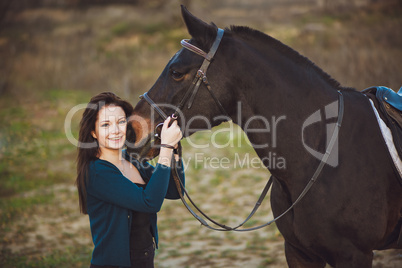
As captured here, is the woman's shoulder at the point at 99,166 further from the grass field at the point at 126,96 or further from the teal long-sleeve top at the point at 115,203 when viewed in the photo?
the grass field at the point at 126,96

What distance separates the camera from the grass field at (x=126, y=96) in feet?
18.3

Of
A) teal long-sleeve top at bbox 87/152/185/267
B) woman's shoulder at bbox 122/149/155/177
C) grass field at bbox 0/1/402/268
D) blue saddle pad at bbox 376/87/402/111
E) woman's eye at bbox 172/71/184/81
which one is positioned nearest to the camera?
teal long-sleeve top at bbox 87/152/185/267

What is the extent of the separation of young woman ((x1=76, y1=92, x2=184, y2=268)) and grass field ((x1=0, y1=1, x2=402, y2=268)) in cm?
264

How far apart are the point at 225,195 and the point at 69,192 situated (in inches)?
137

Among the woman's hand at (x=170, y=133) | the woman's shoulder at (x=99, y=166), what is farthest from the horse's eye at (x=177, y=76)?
the woman's shoulder at (x=99, y=166)

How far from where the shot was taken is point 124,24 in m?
19.4

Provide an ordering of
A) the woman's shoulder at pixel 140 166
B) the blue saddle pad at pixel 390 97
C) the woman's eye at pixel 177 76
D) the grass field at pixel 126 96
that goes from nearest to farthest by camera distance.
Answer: the woman's eye at pixel 177 76, the blue saddle pad at pixel 390 97, the woman's shoulder at pixel 140 166, the grass field at pixel 126 96

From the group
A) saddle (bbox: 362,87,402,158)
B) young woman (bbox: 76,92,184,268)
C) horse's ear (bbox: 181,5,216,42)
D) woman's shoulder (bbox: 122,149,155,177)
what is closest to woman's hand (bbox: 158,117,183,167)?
young woman (bbox: 76,92,184,268)

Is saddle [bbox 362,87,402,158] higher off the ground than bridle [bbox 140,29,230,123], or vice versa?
bridle [bbox 140,29,230,123]

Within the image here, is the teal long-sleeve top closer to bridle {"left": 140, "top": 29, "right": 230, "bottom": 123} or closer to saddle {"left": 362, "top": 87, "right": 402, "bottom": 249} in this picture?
bridle {"left": 140, "top": 29, "right": 230, "bottom": 123}

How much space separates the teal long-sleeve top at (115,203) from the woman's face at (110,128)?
0.13m

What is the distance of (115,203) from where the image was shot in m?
2.21

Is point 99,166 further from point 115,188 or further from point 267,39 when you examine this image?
point 267,39

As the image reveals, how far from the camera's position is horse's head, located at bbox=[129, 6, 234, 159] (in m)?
2.26
